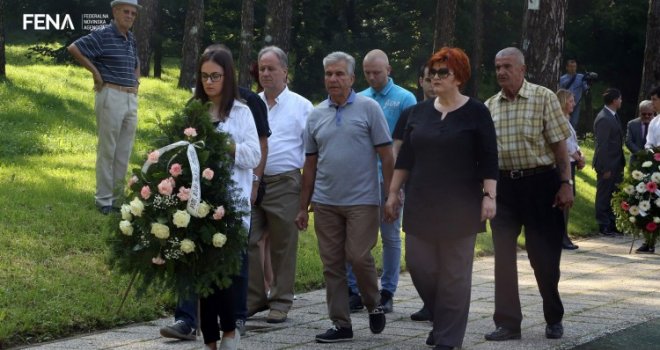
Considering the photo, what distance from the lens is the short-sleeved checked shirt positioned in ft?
30.1

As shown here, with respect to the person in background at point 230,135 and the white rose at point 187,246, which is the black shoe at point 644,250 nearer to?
the person in background at point 230,135

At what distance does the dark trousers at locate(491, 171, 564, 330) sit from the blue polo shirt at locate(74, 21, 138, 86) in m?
5.00

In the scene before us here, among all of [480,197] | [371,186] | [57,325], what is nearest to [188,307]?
[57,325]

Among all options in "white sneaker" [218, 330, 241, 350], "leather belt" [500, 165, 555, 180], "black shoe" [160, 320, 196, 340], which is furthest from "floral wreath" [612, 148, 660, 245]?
"white sneaker" [218, 330, 241, 350]

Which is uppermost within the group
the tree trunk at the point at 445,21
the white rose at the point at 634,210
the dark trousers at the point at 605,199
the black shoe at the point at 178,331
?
the tree trunk at the point at 445,21

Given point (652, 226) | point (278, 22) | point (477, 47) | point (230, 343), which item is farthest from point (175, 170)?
point (477, 47)

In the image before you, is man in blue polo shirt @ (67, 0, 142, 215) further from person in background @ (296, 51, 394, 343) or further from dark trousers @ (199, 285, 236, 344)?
dark trousers @ (199, 285, 236, 344)

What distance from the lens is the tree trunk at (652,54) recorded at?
76.2ft

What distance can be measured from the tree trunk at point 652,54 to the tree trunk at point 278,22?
25.3 feet

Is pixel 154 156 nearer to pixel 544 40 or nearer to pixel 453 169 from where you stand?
pixel 453 169

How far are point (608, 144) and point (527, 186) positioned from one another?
9.71 metres

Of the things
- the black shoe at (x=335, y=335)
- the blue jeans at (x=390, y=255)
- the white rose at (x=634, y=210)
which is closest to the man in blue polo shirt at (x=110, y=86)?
the blue jeans at (x=390, y=255)

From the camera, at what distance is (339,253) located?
9.21m

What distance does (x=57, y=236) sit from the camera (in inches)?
449
